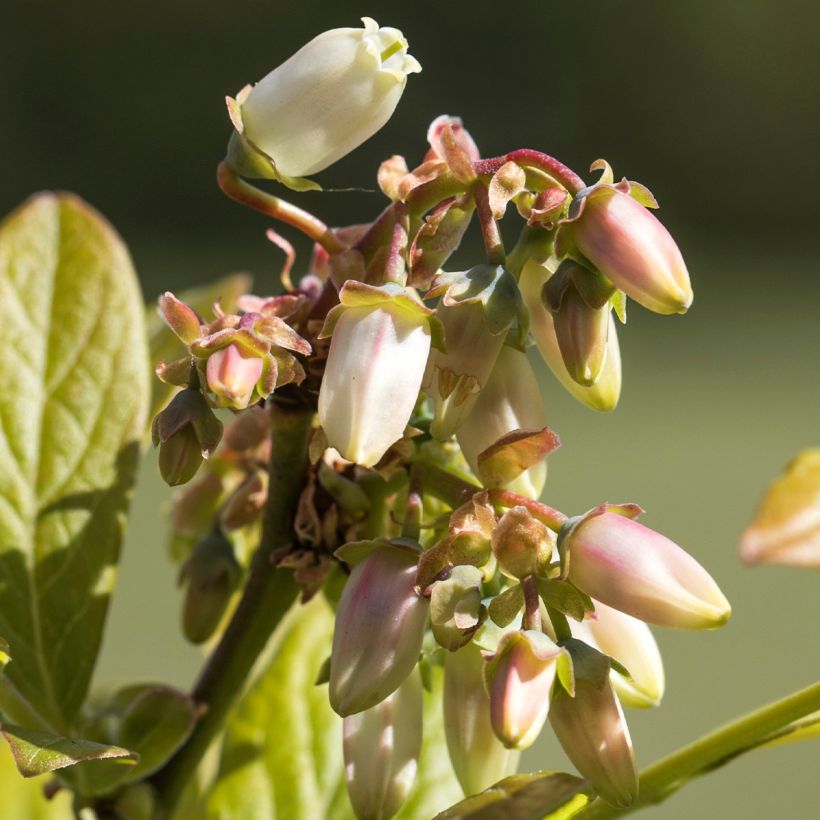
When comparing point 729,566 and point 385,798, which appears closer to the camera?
point 385,798

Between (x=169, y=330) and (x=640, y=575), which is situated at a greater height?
(x=169, y=330)

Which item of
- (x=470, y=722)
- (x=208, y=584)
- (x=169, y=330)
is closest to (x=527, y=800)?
(x=470, y=722)

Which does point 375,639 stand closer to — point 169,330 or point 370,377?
point 370,377

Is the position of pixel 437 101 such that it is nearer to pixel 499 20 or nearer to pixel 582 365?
pixel 499 20

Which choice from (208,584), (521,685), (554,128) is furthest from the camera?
(554,128)

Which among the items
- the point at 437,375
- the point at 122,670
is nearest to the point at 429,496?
the point at 437,375

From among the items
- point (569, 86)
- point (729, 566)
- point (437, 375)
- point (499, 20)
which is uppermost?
point (499, 20)
